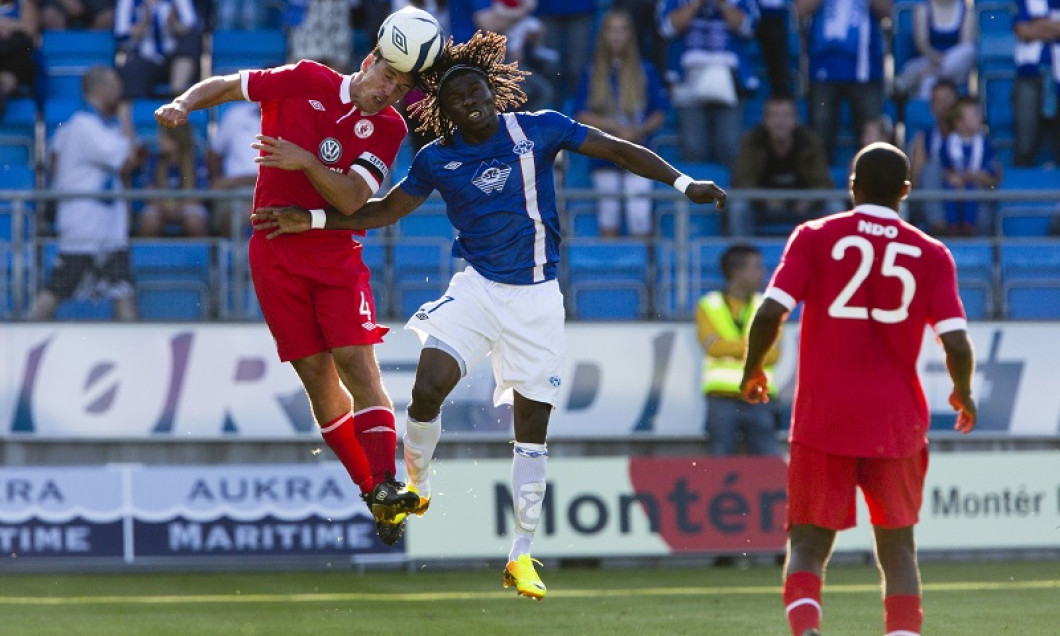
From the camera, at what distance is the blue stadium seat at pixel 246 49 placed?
16312mm

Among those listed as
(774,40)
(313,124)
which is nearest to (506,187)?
(313,124)

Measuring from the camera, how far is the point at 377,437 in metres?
8.73

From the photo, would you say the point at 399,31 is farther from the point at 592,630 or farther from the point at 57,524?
the point at 57,524

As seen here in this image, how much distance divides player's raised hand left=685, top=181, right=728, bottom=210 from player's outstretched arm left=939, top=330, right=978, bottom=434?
1.37 metres

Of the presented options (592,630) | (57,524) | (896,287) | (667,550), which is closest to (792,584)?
(896,287)

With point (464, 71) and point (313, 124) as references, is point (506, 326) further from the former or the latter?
point (313, 124)

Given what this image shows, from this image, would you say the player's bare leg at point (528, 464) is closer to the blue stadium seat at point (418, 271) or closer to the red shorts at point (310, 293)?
the red shorts at point (310, 293)

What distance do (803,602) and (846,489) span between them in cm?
50

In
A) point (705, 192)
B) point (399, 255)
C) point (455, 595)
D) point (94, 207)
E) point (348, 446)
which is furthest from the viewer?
point (399, 255)

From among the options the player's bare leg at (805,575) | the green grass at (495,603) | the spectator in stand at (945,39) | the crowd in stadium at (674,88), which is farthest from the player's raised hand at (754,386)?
the spectator in stand at (945,39)

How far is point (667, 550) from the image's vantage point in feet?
45.0

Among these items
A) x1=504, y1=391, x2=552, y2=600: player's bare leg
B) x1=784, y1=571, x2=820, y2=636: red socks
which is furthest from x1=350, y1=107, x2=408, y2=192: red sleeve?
x1=784, y1=571, x2=820, y2=636: red socks

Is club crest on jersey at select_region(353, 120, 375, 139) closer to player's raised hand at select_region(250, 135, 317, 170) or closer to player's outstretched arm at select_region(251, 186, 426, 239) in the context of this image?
player's outstretched arm at select_region(251, 186, 426, 239)

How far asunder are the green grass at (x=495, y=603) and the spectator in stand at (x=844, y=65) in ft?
14.1
